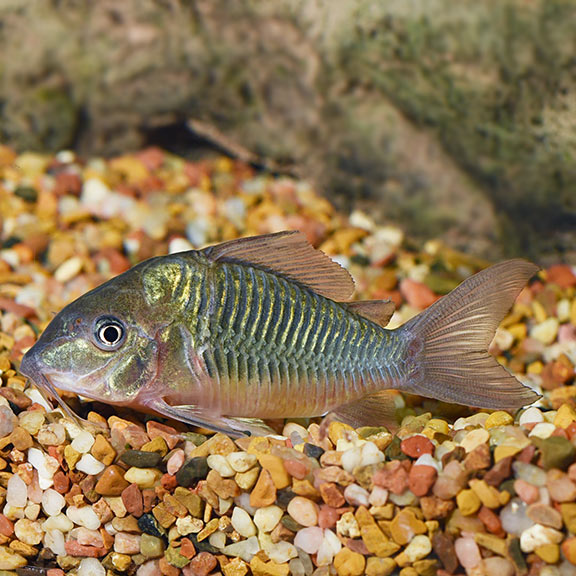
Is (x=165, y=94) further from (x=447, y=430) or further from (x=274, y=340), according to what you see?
(x=447, y=430)

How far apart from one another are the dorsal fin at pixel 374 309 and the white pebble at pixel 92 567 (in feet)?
5.05

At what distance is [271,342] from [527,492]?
1.13m

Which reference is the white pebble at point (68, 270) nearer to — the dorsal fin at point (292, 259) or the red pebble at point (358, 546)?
the dorsal fin at point (292, 259)

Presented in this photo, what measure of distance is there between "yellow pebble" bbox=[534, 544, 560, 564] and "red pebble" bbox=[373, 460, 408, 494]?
50 centimetres

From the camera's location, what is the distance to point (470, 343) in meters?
2.92

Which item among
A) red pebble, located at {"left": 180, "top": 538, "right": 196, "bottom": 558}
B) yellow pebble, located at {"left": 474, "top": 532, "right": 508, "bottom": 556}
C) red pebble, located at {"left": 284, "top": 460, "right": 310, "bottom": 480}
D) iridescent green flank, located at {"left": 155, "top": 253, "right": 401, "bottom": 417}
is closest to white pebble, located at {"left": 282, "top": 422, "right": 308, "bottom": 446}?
iridescent green flank, located at {"left": 155, "top": 253, "right": 401, "bottom": 417}

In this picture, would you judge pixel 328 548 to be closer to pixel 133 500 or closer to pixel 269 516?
pixel 269 516

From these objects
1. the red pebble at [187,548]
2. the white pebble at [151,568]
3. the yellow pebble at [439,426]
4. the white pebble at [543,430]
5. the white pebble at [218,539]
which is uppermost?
the white pebble at [543,430]

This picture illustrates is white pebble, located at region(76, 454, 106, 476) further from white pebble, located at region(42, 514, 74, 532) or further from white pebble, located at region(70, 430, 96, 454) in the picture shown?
white pebble, located at region(42, 514, 74, 532)

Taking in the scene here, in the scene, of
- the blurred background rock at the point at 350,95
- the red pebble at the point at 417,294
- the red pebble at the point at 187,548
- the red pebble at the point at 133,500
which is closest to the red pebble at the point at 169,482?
the red pebble at the point at 133,500

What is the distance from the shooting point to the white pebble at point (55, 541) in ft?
9.93

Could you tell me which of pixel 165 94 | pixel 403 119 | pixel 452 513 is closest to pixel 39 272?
pixel 165 94

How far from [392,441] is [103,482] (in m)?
1.17

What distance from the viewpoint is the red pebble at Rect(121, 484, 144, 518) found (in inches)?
112
